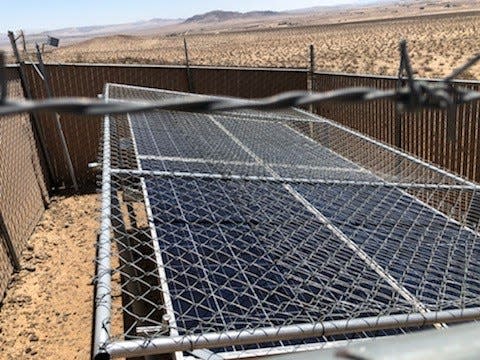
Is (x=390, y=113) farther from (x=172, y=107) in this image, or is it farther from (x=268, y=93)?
(x=172, y=107)

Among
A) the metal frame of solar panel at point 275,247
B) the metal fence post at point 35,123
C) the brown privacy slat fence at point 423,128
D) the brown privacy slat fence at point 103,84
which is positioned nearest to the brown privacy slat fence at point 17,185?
the metal fence post at point 35,123

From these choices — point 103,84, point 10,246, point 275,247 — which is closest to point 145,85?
point 103,84

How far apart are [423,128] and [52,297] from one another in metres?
6.05

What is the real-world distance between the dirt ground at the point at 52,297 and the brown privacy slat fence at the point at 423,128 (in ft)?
15.6

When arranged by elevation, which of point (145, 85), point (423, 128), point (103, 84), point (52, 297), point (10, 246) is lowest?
point (52, 297)

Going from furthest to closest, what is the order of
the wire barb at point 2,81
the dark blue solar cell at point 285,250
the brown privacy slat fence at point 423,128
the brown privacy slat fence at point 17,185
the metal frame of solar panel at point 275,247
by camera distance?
the brown privacy slat fence at point 17,185 < the brown privacy slat fence at point 423,128 < the dark blue solar cell at point 285,250 < the metal frame of solar panel at point 275,247 < the wire barb at point 2,81

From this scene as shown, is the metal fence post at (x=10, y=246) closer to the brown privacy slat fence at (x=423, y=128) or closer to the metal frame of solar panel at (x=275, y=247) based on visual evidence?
the metal frame of solar panel at (x=275, y=247)

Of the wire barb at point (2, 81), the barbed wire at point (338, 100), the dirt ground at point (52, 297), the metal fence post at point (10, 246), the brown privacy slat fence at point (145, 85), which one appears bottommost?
the dirt ground at point (52, 297)

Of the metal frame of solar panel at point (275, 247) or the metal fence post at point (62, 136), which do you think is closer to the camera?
the metal frame of solar panel at point (275, 247)

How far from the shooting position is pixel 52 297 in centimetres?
799

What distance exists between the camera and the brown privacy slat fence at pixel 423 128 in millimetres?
7836

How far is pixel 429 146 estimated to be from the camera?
28.0 ft

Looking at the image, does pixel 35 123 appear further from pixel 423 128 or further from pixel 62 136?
pixel 423 128

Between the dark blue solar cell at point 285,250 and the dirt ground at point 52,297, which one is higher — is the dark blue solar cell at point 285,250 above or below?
above
